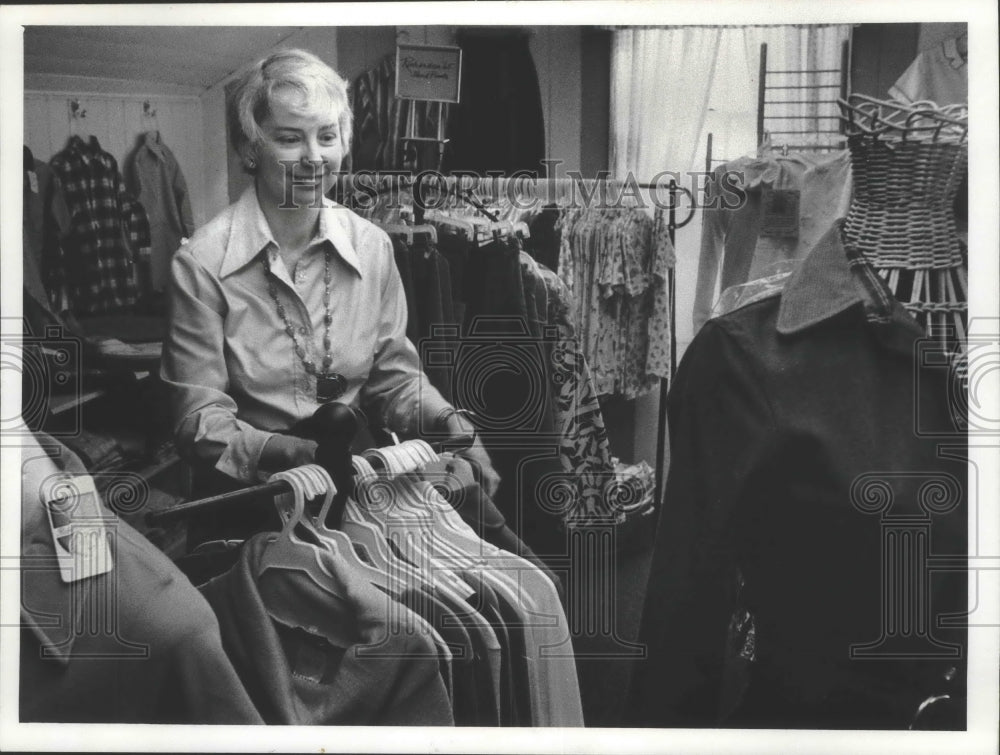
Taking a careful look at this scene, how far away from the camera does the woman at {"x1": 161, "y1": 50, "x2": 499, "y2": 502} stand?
2965 millimetres

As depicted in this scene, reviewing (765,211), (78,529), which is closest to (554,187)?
(765,211)

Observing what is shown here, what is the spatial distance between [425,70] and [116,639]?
5.66 ft

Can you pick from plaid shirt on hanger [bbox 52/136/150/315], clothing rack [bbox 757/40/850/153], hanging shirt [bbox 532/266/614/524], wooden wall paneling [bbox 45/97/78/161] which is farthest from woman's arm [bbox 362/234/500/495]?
clothing rack [bbox 757/40/850/153]

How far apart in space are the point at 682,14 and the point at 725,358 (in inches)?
36.1

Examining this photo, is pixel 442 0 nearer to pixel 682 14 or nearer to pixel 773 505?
pixel 682 14

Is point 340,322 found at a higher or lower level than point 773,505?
higher

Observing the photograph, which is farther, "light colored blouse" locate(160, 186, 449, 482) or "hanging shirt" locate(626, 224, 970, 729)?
"light colored blouse" locate(160, 186, 449, 482)

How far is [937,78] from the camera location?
2.93 meters

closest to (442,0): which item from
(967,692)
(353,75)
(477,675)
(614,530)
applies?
(353,75)

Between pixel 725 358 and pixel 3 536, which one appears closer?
pixel 725 358

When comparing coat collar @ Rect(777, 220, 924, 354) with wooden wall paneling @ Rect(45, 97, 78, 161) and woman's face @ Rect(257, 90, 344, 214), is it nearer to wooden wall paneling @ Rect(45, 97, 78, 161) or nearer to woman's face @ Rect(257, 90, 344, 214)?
woman's face @ Rect(257, 90, 344, 214)

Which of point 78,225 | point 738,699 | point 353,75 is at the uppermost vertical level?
point 353,75

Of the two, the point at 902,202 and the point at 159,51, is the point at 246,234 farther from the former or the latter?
the point at 902,202

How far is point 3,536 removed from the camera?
10.1 ft
